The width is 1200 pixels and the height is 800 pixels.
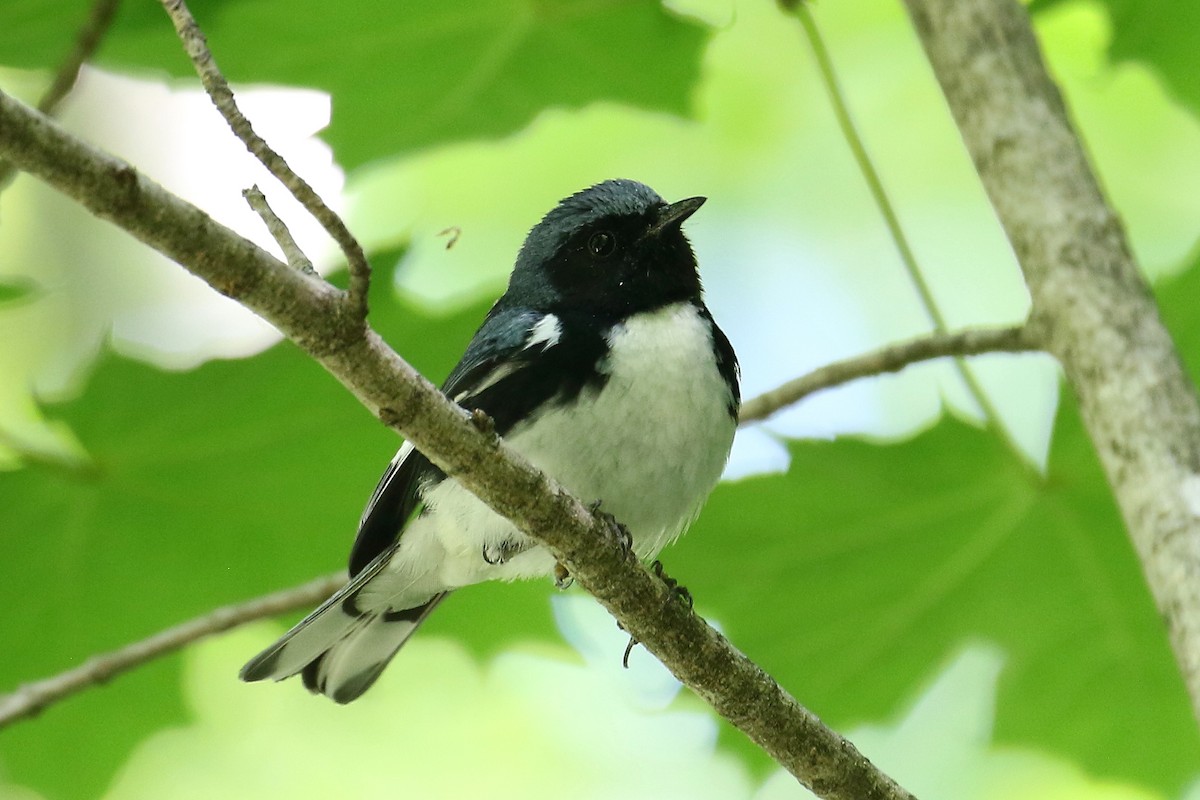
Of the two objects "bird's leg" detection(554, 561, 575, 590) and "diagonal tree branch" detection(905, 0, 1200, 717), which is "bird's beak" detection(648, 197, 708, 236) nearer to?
"diagonal tree branch" detection(905, 0, 1200, 717)

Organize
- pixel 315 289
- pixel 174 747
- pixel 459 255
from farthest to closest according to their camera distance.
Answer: pixel 459 255
pixel 174 747
pixel 315 289

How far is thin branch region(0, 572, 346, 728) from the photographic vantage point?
2.31m

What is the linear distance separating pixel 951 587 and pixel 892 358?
581 mm

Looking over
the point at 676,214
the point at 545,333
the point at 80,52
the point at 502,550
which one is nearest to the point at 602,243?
the point at 676,214

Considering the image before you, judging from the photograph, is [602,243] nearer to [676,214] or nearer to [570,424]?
[676,214]

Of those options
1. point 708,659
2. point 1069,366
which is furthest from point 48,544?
point 1069,366

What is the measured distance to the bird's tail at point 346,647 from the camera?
8.88ft

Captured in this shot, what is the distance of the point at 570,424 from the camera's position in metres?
2.34

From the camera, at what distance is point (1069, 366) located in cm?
210

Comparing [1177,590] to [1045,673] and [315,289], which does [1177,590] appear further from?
[315,289]

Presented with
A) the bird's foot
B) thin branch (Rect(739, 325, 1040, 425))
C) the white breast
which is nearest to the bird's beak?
the white breast

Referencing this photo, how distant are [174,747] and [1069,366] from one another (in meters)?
2.59

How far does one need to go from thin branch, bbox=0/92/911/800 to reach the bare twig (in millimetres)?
92

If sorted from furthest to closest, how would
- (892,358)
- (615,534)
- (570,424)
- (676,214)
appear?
1. (676,214)
2. (892,358)
3. (570,424)
4. (615,534)
